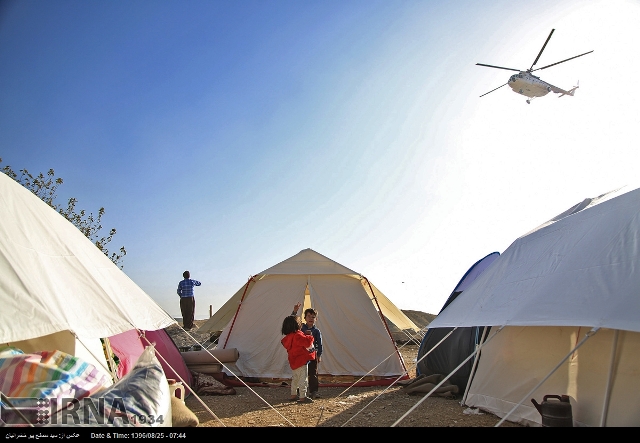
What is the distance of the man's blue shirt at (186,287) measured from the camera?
41.6ft

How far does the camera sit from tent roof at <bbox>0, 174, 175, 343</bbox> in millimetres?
3609

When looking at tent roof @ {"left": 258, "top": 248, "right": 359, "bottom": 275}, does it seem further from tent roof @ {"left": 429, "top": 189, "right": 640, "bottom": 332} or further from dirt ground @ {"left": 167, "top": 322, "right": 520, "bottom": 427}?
tent roof @ {"left": 429, "top": 189, "right": 640, "bottom": 332}

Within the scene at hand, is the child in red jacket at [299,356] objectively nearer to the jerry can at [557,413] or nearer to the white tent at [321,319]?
the white tent at [321,319]

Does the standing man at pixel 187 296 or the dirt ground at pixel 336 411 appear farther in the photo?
the standing man at pixel 187 296

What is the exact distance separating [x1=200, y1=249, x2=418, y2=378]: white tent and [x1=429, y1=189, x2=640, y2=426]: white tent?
3080 mm

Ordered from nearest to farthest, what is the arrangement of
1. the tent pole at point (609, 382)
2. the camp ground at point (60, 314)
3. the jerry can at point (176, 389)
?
the camp ground at point (60, 314) < the tent pole at point (609, 382) < the jerry can at point (176, 389)

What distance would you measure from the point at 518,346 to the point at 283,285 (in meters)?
5.02

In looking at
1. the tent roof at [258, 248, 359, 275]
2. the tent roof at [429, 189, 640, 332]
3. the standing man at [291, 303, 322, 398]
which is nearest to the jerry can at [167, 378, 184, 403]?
the standing man at [291, 303, 322, 398]

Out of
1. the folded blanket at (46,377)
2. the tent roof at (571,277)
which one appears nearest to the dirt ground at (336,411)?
the tent roof at (571,277)

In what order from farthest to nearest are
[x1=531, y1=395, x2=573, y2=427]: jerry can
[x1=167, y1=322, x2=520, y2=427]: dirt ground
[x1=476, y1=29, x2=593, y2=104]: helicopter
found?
1. [x1=476, y1=29, x2=593, y2=104]: helicopter
2. [x1=167, y1=322, x2=520, y2=427]: dirt ground
3. [x1=531, y1=395, x2=573, y2=427]: jerry can
